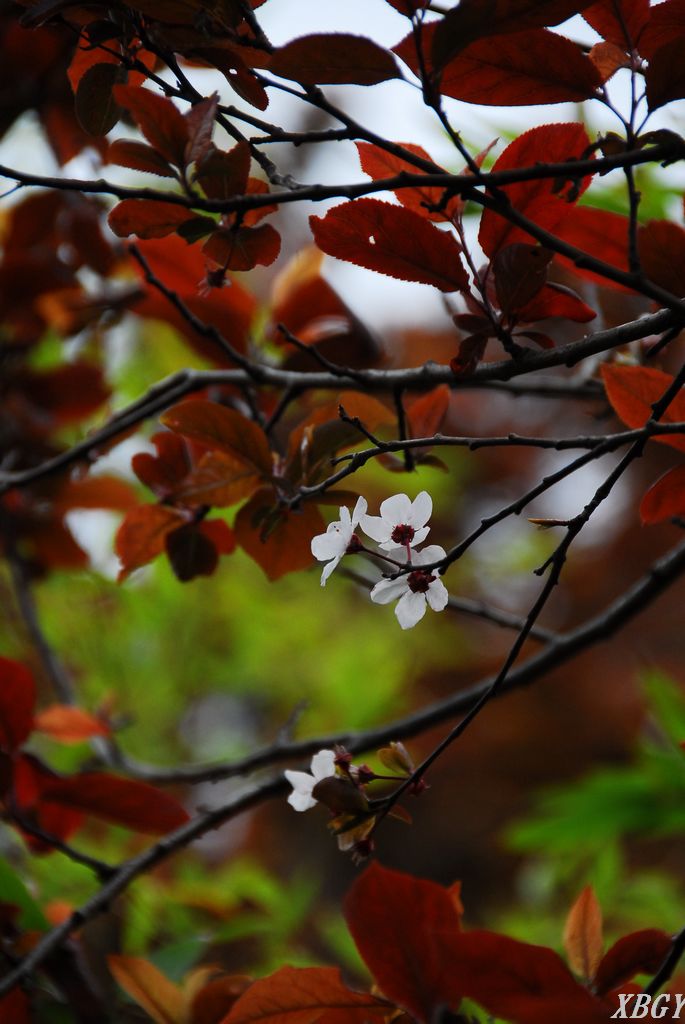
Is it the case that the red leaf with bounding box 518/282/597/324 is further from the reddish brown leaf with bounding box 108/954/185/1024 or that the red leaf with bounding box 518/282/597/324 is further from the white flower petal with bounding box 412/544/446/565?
the reddish brown leaf with bounding box 108/954/185/1024

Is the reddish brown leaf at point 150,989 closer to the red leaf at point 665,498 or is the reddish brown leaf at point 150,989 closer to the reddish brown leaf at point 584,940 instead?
the reddish brown leaf at point 584,940

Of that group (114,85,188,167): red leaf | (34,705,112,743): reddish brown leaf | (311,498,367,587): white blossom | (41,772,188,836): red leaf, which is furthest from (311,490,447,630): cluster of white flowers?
(34,705,112,743): reddish brown leaf

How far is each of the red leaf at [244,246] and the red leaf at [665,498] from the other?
270mm

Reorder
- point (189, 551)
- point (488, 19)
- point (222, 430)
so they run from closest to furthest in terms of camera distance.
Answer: point (488, 19), point (222, 430), point (189, 551)

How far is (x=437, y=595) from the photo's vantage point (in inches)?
17.5

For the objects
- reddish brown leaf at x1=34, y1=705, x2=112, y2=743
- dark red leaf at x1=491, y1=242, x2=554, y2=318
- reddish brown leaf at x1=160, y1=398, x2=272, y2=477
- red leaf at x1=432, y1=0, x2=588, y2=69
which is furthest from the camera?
reddish brown leaf at x1=34, y1=705, x2=112, y2=743

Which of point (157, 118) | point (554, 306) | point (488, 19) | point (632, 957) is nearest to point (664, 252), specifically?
point (554, 306)

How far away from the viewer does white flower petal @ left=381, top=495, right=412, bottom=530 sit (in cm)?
46

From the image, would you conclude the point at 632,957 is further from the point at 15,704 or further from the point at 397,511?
the point at 15,704

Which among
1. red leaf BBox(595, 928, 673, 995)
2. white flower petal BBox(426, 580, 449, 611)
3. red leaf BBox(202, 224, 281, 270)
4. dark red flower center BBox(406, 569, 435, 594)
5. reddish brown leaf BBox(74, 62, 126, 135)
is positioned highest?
reddish brown leaf BBox(74, 62, 126, 135)

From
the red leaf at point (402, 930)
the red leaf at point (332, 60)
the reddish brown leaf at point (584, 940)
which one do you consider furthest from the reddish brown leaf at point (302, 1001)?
the red leaf at point (332, 60)

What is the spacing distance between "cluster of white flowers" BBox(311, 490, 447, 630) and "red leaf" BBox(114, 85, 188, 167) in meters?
0.22

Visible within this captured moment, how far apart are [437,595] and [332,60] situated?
0.27 meters

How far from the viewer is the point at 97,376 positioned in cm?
114
